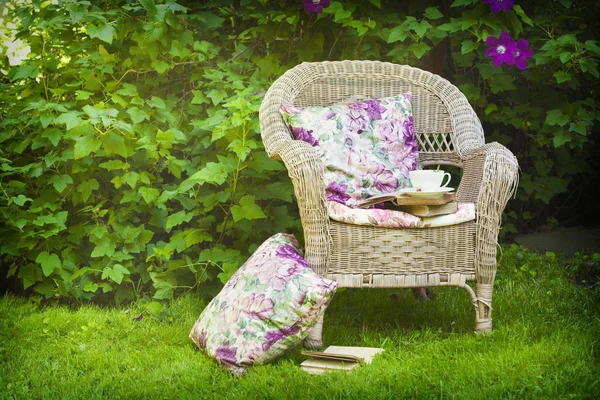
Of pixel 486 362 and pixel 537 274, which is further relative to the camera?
pixel 537 274

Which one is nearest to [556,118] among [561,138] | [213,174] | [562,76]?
[561,138]

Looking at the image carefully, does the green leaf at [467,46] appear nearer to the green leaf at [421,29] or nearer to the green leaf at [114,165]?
the green leaf at [421,29]

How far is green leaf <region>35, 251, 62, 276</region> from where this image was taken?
2826 millimetres

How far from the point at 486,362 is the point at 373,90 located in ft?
4.20

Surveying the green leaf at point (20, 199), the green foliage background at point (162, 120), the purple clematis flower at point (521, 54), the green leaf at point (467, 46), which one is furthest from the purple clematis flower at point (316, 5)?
the green leaf at point (20, 199)

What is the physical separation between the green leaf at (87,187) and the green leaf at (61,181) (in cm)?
7

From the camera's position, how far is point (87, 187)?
2926 millimetres

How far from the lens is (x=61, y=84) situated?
3.02 metres

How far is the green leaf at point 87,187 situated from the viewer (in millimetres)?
2914

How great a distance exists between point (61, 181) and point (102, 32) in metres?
0.65

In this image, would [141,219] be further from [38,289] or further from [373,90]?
[373,90]

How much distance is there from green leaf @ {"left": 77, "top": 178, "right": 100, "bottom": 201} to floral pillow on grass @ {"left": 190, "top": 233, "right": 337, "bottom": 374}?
1023 mm

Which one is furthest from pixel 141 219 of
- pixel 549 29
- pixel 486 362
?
pixel 549 29

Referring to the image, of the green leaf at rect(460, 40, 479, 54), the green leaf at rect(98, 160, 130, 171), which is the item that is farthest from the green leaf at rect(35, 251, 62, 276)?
the green leaf at rect(460, 40, 479, 54)
